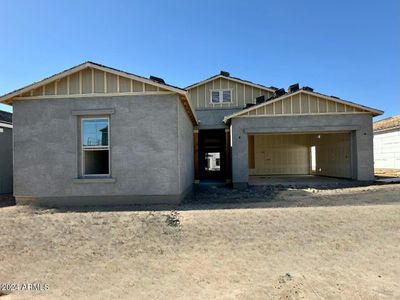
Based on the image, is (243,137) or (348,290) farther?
(243,137)

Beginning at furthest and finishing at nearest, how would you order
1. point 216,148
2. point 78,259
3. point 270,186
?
point 216,148, point 270,186, point 78,259

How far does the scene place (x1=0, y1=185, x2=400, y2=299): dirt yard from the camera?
12.6ft

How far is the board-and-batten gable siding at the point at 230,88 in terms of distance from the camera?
1884 cm

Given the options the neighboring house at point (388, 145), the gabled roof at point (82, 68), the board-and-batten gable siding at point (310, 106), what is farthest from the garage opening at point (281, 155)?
the gabled roof at point (82, 68)

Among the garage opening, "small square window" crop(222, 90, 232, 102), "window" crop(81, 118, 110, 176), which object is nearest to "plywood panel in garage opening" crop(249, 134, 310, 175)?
the garage opening

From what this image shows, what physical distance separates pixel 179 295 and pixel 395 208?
294 inches

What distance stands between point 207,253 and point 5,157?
13228mm

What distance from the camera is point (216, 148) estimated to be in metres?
21.6

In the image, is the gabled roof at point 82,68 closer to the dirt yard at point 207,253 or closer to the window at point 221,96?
the dirt yard at point 207,253

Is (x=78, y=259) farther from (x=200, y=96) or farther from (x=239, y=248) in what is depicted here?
(x=200, y=96)

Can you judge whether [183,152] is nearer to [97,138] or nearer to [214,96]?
[97,138]

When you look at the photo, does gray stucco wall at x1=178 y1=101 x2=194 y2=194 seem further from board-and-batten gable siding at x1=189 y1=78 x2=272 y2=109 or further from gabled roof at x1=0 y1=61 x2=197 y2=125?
board-and-batten gable siding at x1=189 y1=78 x2=272 y2=109

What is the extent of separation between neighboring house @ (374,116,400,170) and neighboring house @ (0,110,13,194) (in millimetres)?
25092

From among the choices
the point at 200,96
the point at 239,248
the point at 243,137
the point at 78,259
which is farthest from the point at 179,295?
the point at 200,96
